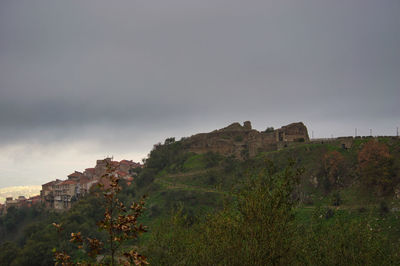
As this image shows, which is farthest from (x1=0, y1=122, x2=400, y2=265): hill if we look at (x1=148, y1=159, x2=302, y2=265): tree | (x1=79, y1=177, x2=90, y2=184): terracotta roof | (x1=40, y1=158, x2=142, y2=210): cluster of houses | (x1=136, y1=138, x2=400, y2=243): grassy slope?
(x1=79, y1=177, x2=90, y2=184): terracotta roof

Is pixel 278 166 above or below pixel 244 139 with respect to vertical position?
below

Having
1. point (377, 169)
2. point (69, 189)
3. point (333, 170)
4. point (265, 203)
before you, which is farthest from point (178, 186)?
point (265, 203)

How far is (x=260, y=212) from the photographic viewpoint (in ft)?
44.6

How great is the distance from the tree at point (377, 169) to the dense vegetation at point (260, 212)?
0.14m

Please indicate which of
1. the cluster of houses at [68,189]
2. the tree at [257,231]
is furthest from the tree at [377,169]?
the cluster of houses at [68,189]

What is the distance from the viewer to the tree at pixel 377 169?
144 ft

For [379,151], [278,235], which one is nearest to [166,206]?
[379,151]

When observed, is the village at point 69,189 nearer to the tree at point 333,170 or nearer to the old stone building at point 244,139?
the old stone building at point 244,139

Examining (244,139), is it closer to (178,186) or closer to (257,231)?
(178,186)

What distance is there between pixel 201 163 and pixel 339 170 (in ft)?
124

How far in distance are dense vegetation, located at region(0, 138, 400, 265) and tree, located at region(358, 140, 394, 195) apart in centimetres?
14

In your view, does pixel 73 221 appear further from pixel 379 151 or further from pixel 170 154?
pixel 379 151

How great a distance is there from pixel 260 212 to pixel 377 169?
39087 mm

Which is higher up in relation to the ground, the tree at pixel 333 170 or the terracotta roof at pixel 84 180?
the tree at pixel 333 170
